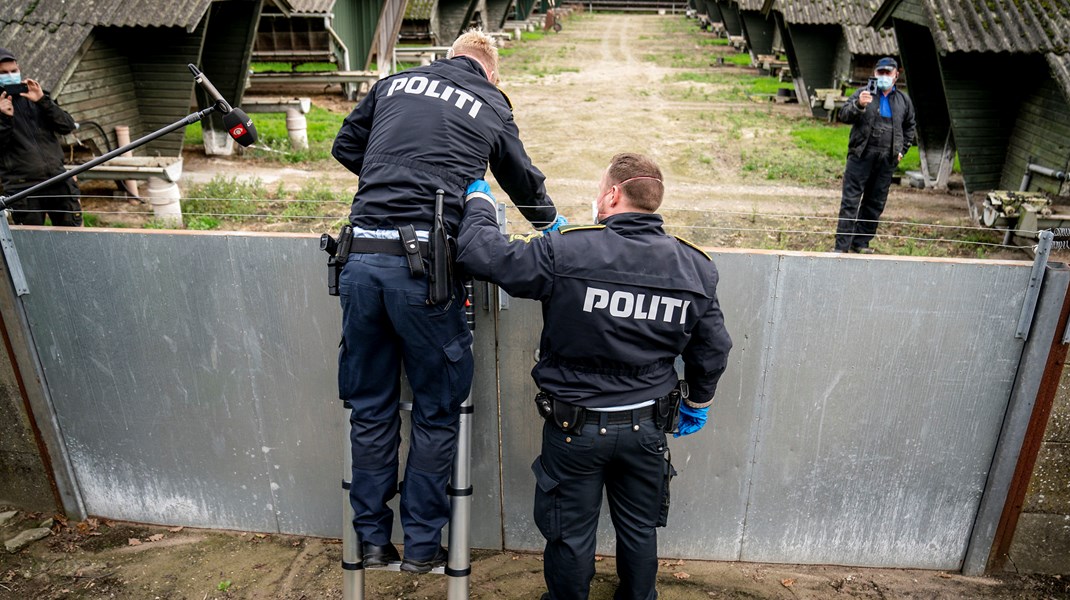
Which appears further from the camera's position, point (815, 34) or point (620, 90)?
point (620, 90)

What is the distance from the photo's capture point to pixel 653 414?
2.99m

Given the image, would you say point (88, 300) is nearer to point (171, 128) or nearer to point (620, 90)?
point (171, 128)

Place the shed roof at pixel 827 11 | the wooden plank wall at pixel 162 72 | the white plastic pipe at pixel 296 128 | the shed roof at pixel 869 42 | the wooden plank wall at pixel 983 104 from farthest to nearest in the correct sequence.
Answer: the shed roof at pixel 827 11
the shed roof at pixel 869 42
the white plastic pipe at pixel 296 128
the wooden plank wall at pixel 162 72
the wooden plank wall at pixel 983 104

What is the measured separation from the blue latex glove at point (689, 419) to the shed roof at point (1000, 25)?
7.55 metres

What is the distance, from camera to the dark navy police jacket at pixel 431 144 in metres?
2.96

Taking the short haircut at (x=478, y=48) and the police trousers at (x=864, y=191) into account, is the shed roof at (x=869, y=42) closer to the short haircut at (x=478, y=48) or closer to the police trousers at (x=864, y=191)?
the police trousers at (x=864, y=191)

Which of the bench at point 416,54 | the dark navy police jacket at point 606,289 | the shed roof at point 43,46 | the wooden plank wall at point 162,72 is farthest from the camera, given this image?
the bench at point 416,54

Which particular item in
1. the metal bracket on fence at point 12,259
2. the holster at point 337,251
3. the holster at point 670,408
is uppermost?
the holster at point 337,251

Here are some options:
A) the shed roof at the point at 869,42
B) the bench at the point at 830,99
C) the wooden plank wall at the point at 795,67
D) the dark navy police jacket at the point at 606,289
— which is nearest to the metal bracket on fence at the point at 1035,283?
the dark navy police jacket at the point at 606,289

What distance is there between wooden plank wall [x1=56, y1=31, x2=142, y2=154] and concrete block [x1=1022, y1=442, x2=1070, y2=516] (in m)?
10.00

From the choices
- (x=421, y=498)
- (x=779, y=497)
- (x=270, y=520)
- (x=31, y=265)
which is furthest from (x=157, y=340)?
(x=779, y=497)

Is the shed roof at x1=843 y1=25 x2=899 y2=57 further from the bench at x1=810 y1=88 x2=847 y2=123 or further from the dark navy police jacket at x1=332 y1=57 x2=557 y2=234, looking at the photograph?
the dark navy police jacket at x1=332 y1=57 x2=557 y2=234

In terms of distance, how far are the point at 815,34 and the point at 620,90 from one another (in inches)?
192

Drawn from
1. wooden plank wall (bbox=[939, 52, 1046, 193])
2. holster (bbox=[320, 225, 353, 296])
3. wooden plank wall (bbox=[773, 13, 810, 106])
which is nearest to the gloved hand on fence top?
holster (bbox=[320, 225, 353, 296])
